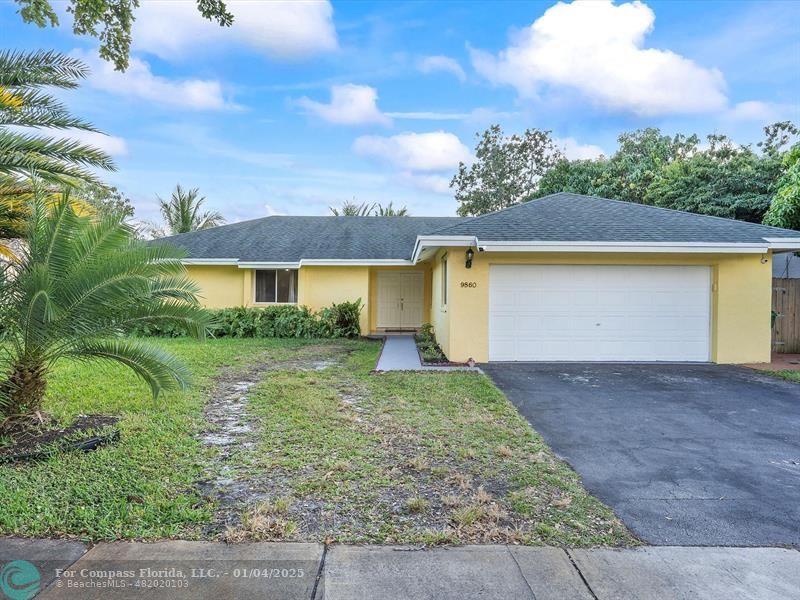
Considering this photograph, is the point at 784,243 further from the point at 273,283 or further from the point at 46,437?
the point at 273,283

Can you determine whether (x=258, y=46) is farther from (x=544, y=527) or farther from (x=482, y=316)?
(x=544, y=527)

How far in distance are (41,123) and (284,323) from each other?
9.53 meters

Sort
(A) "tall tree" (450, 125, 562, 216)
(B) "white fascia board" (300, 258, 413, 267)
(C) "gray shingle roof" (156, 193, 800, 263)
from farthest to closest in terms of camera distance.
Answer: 1. (A) "tall tree" (450, 125, 562, 216)
2. (B) "white fascia board" (300, 258, 413, 267)
3. (C) "gray shingle roof" (156, 193, 800, 263)

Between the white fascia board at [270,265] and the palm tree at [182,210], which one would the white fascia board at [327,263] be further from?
the palm tree at [182,210]

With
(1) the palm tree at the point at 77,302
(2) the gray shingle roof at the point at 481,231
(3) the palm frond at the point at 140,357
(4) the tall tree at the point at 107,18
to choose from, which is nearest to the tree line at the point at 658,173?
(2) the gray shingle roof at the point at 481,231

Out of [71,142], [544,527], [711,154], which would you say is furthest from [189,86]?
[711,154]

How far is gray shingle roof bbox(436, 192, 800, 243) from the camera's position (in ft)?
31.3

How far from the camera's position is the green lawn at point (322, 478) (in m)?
3.05

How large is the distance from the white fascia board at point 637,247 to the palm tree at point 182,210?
19133mm

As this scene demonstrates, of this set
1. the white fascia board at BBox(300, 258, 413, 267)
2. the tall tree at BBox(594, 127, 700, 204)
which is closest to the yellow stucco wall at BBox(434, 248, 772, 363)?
the white fascia board at BBox(300, 258, 413, 267)

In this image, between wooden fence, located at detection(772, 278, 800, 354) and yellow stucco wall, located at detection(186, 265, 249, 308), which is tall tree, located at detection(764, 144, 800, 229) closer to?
wooden fence, located at detection(772, 278, 800, 354)

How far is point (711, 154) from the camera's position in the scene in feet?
73.9

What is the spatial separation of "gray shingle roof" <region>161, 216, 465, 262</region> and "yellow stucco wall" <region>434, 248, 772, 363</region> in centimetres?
591

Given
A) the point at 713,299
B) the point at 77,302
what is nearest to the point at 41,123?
the point at 77,302
